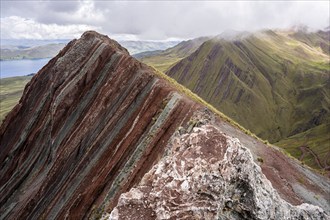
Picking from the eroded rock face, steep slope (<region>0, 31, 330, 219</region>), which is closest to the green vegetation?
steep slope (<region>0, 31, 330, 219</region>)

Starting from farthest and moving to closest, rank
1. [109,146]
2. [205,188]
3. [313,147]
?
[313,147]
[109,146]
[205,188]

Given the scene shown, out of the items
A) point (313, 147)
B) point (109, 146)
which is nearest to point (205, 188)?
point (109, 146)

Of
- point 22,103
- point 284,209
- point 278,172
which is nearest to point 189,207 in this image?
point 284,209

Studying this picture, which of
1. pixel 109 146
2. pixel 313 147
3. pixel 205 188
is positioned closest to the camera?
pixel 205 188

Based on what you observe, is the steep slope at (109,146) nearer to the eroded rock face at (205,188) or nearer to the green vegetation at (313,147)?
the eroded rock face at (205,188)

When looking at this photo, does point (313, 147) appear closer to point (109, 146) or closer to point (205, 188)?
point (109, 146)

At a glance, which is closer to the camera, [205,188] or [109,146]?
[205,188]

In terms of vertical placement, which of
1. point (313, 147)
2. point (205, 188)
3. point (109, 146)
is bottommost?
point (313, 147)
